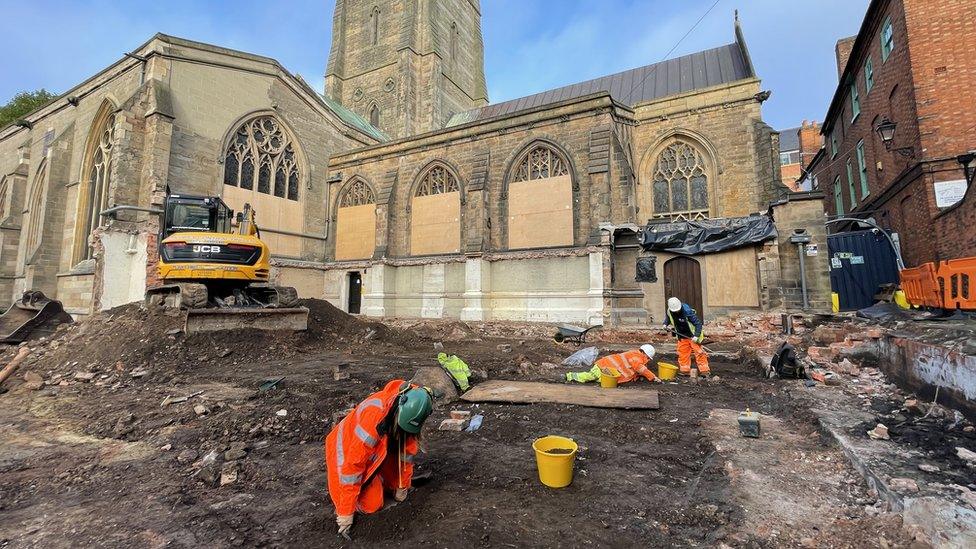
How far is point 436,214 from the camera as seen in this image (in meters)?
17.1

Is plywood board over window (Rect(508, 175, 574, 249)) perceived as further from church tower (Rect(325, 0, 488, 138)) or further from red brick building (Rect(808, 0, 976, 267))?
church tower (Rect(325, 0, 488, 138))

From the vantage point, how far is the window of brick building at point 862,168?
16.4 metres

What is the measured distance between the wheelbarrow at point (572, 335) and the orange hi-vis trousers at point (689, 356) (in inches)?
164

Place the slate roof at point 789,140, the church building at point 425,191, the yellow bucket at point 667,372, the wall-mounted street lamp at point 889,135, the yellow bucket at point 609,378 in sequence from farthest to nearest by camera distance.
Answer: the slate roof at point 789,140
the church building at point 425,191
the wall-mounted street lamp at point 889,135
the yellow bucket at point 667,372
the yellow bucket at point 609,378

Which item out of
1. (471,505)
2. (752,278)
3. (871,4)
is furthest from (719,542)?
(871,4)

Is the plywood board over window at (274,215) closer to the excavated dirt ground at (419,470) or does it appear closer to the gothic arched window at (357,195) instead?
the gothic arched window at (357,195)

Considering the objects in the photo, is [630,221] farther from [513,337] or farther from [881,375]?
[881,375]

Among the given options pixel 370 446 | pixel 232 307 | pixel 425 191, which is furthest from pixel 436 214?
pixel 370 446

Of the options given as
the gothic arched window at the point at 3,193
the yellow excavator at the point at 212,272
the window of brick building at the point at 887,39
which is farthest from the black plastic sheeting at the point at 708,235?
the gothic arched window at the point at 3,193

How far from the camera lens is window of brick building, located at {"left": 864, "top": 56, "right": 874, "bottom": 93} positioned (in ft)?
50.2

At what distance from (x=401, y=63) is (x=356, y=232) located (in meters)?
15.2

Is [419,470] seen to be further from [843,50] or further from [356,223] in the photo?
[843,50]

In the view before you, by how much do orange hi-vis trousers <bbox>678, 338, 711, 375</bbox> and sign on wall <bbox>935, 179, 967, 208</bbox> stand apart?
10.6 metres

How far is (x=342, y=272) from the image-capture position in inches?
745
